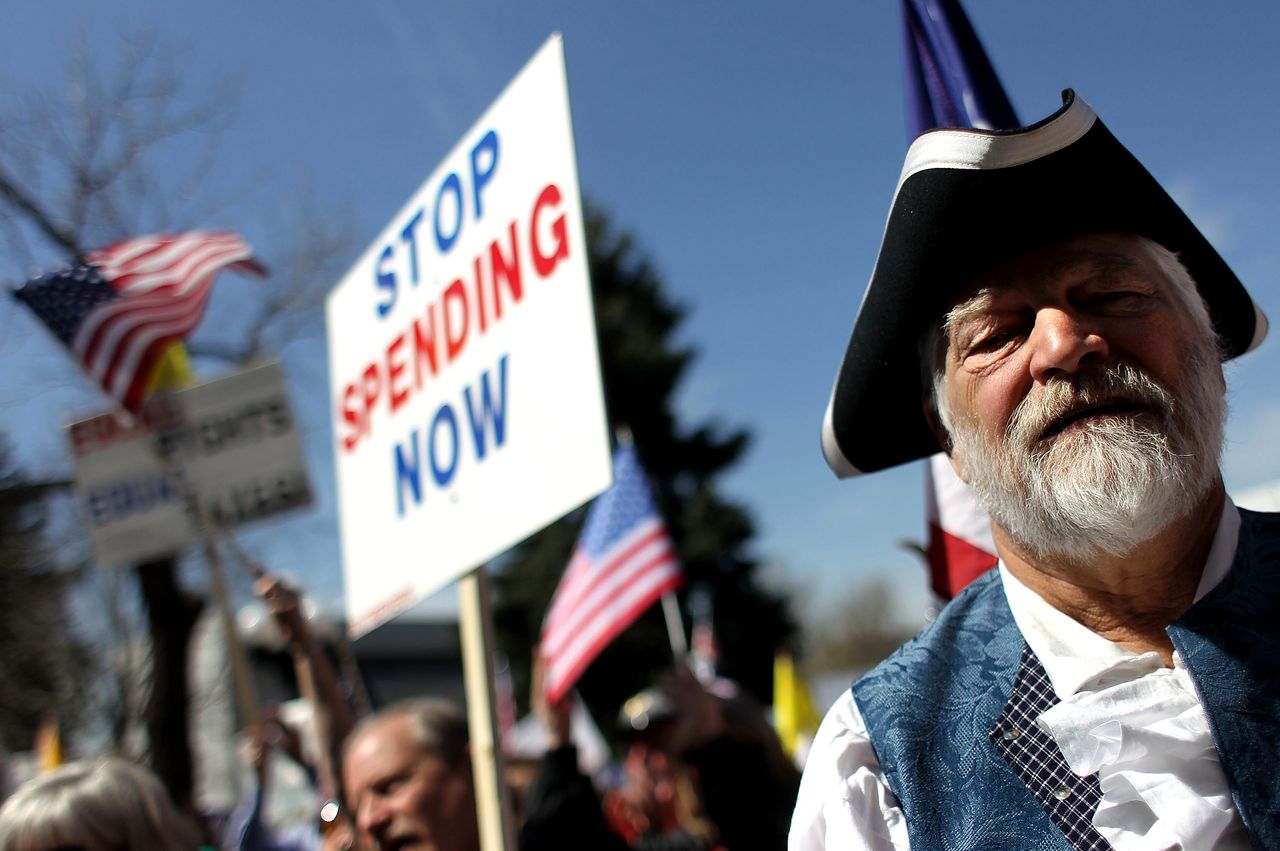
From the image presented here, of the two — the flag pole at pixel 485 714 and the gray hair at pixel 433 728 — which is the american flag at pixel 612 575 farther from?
the flag pole at pixel 485 714

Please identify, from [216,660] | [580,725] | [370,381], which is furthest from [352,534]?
[216,660]

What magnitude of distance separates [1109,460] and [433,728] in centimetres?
194

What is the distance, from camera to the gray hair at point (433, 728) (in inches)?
107

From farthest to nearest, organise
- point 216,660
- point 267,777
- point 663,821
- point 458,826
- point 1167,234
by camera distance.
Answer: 1. point 216,660
2. point 663,821
3. point 267,777
4. point 458,826
5. point 1167,234

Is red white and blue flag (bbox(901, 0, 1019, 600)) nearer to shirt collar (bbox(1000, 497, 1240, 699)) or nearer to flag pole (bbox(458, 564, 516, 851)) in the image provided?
shirt collar (bbox(1000, 497, 1240, 699))

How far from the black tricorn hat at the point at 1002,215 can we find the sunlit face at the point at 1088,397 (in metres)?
0.04

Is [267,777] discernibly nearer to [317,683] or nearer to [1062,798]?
[317,683]

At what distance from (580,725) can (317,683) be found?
535cm

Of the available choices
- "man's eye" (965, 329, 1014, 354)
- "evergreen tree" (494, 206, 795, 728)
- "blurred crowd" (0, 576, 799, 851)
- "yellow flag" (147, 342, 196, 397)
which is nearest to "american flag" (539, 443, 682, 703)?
"blurred crowd" (0, 576, 799, 851)

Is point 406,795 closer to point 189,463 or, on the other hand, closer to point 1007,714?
point 1007,714

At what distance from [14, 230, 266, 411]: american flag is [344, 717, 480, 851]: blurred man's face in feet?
6.99

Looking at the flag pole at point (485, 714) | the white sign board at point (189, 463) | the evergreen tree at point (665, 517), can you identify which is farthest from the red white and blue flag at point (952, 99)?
the evergreen tree at point (665, 517)

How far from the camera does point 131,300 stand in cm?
423

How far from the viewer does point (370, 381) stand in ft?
10.2
